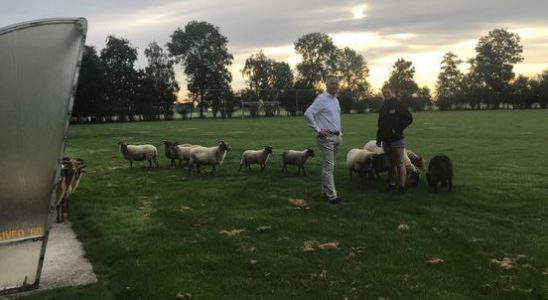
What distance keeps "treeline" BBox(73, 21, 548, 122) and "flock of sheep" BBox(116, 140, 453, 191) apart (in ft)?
212

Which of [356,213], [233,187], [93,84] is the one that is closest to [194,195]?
[233,187]

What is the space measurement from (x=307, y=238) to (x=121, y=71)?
91787 mm

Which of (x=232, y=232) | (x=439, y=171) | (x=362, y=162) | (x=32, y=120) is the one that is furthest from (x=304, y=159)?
(x=32, y=120)

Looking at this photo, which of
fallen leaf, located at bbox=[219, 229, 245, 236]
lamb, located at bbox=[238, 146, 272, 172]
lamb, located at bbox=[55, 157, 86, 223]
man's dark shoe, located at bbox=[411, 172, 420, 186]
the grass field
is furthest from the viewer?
lamb, located at bbox=[238, 146, 272, 172]

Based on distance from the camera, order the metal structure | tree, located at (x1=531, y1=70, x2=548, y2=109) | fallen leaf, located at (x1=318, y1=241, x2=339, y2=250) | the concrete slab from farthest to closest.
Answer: tree, located at (x1=531, y1=70, x2=548, y2=109) < fallen leaf, located at (x1=318, y1=241, x2=339, y2=250) < the concrete slab < the metal structure

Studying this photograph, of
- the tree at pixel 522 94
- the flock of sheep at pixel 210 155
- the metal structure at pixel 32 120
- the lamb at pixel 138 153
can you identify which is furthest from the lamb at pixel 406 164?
the tree at pixel 522 94

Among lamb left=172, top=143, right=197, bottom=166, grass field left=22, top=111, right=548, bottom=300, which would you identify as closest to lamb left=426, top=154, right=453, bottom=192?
grass field left=22, top=111, right=548, bottom=300

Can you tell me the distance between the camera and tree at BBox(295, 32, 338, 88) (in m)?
127

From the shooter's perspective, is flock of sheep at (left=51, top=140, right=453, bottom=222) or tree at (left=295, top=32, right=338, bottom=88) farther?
tree at (left=295, top=32, right=338, bottom=88)

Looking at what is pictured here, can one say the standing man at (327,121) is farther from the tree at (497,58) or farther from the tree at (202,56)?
the tree at (497,58)

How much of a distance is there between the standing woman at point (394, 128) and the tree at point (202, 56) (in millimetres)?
93865

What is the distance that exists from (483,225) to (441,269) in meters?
→ 2.86

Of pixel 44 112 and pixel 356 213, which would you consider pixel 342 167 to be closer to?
pixel 356 213

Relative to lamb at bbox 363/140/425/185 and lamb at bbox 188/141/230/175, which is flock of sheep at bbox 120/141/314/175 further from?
lamb at bbox 363/140/425/185
